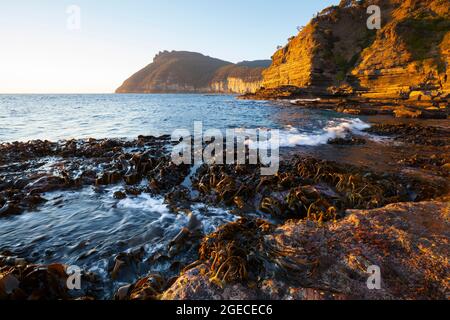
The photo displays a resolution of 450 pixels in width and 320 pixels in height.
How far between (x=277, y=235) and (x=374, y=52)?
52659 millimetres

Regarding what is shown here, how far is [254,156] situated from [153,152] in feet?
16.7

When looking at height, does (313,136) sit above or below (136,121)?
below

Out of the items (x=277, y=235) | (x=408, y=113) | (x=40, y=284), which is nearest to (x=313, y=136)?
(x=277, y=235)

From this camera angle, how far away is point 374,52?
4497 centimetres

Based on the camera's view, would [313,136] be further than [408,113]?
No

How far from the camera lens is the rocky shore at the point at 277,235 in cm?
357

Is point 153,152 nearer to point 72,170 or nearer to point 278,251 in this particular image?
A: point 72,170

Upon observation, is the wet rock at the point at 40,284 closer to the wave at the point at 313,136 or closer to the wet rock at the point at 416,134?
the wave at the point at 313,136

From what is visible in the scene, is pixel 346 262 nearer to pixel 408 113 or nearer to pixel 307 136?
pixel 307 136

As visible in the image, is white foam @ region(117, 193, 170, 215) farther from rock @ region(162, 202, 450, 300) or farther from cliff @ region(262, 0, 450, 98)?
cliff @ region(262, 0, 450, 98)

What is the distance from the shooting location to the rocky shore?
3568 millimetres

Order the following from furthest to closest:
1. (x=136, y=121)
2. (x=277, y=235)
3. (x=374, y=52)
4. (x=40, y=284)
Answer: (x=374, y=52) < (x=136, y=121) < (x=277, y=235) < (x=40, y=284)
